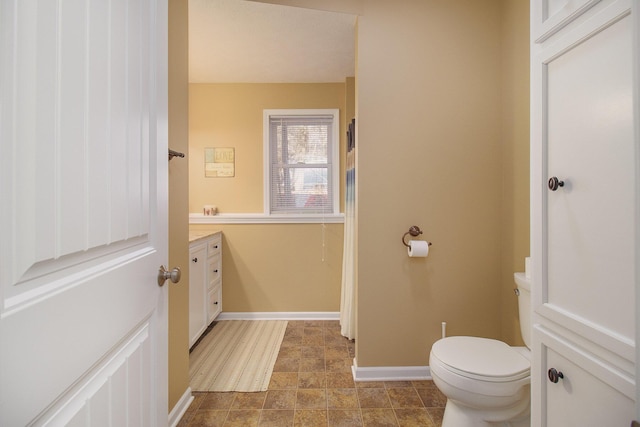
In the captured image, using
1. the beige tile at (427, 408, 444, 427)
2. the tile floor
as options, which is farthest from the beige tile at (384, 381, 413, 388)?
the beige tile at (427, 408, 444, 427)

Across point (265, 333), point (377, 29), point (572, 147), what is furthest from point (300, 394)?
point (377, 29)

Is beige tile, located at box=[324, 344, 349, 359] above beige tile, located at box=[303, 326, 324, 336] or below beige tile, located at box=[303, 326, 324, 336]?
below

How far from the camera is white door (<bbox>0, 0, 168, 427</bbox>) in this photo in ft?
1.28

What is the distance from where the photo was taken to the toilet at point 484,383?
Result: 1.16 m

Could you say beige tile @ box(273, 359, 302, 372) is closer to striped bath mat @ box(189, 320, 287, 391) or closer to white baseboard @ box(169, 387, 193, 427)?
striped bath mat @ box(189, 320, 287, 391)

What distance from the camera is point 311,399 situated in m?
1.66

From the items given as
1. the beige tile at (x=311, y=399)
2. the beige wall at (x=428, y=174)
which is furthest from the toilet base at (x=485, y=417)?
the beige tile at (x=311, y=399)

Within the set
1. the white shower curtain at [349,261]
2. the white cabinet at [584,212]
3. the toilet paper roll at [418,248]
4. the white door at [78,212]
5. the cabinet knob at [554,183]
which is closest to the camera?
the white door at [78,212]

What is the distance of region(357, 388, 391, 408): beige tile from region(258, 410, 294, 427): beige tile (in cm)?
42

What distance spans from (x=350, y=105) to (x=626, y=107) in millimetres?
2280

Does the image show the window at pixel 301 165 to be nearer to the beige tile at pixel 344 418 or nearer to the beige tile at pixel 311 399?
the beige tile at pixel 311 399

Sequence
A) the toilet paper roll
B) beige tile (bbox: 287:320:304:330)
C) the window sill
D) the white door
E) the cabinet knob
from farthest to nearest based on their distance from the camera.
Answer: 1. the window sill
2. beige tile (bbox: 287:320:304:330)
3. the toilet paper roll
4. the cabinet knob
5. the white door

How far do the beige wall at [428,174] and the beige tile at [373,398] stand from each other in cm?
16

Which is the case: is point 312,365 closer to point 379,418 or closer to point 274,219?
point 379,418
